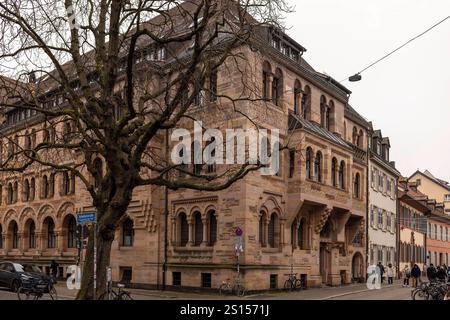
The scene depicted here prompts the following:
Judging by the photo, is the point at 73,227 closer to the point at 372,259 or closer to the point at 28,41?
the point at 372,259

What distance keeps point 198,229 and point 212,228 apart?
1.06 metres

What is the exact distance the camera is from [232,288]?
26281 millimetres

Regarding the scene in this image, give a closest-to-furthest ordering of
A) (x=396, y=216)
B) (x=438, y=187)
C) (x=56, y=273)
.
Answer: (x=56, y=273), (x=396, y=216), (x=438, y=187)

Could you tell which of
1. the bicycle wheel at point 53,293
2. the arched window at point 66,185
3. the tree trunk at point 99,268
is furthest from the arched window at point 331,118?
the tree trunk at point 99,268

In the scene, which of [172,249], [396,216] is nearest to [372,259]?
[396,216]

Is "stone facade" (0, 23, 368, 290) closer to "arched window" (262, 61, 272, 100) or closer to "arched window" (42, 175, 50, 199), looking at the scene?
"arched window" (262, 61, 272, 100)

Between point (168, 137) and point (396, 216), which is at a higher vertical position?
point (168, 137)

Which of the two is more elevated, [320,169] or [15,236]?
[320,169]

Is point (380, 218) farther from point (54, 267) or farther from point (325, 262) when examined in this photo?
point (54, 267)

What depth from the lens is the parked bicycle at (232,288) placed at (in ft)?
85.0

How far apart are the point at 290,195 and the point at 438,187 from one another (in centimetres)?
6444

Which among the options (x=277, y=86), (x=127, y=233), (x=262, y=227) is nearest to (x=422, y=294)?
(x=262, y=227)

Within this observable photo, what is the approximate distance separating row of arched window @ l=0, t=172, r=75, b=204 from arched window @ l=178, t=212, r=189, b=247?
35.8 feet
